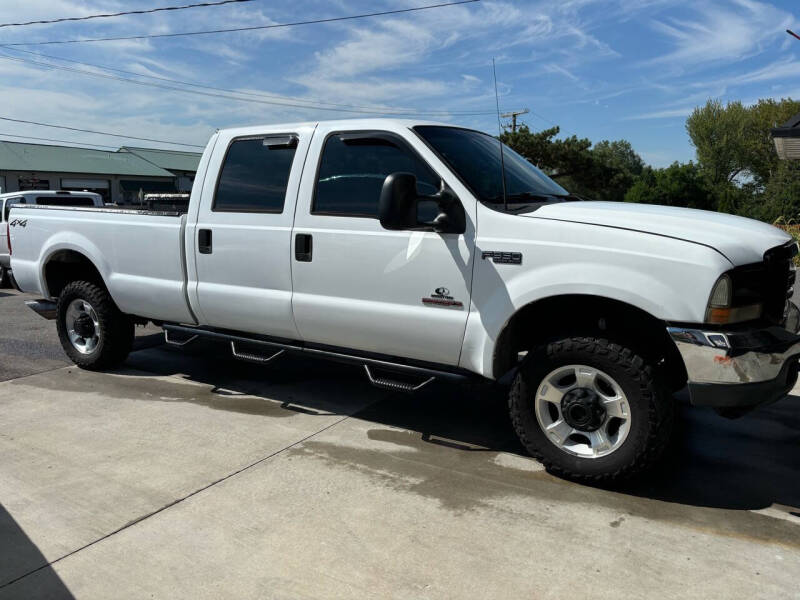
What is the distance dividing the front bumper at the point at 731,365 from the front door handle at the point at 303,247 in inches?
93.5

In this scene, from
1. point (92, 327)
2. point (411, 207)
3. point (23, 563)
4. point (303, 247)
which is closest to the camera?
point (23, 563)

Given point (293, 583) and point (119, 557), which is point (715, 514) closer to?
point (293, 583)

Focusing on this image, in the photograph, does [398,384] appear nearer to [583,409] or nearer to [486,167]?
[583,409]

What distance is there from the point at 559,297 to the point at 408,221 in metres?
0.97

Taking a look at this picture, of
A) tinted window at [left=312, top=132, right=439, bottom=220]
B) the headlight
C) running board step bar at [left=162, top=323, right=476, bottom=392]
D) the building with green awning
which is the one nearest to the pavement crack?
running board step bar at [left=162, top=323, right=476, bottom=392]

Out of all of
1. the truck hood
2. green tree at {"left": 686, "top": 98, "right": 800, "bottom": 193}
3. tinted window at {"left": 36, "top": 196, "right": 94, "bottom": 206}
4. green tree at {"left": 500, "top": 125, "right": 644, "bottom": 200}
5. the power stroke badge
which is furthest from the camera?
green tree at {"left": 686, "top": 98, "right": 800, "bottom": 193}

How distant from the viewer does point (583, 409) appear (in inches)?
151

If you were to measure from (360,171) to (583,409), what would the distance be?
211 cm

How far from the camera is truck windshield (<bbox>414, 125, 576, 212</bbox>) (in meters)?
4.25

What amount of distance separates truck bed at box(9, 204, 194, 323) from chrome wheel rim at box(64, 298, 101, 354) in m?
0.38

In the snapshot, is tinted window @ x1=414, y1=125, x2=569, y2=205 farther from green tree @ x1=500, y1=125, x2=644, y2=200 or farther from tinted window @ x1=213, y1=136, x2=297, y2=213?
green tree @ x1=500, y1=125, x2=644, y2=200

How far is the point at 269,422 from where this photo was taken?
197 inches

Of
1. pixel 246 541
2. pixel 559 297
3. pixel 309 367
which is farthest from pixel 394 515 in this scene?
pixel 309 367

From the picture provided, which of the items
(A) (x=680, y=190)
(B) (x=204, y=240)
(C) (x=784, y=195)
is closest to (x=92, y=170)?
(C) (x=784, y=195)
